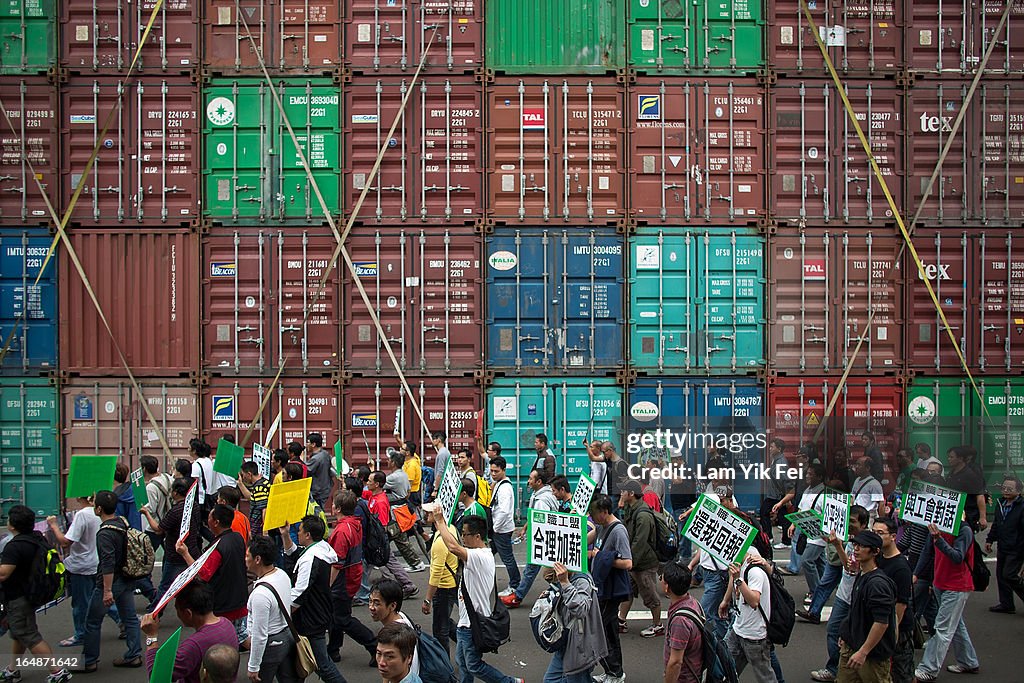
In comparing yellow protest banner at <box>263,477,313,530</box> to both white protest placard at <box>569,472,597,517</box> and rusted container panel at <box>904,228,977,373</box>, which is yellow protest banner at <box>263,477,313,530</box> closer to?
white protest placard at <box>569,472,597,517</box>

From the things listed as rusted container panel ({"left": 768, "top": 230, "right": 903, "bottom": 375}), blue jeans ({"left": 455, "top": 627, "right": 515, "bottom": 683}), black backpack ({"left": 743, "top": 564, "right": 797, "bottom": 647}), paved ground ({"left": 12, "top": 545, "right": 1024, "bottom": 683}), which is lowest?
paved ground ({"left": 12, "top": 545, "right": 1024, "bottom": 683})

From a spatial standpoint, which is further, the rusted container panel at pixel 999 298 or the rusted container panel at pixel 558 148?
the rusted container panel at pixel 999 298

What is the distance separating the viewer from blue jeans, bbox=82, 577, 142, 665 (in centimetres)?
895

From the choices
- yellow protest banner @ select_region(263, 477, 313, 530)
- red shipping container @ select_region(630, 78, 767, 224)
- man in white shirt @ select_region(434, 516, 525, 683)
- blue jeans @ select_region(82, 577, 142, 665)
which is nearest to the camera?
man in white shirt @ select_region(434, 516, 525, 683)

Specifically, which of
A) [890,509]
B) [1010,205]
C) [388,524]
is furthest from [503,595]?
[1010,205]

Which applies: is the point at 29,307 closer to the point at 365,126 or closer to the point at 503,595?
the point at 365,126

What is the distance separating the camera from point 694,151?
16.3m

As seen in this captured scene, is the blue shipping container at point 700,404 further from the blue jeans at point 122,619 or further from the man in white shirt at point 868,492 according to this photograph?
the blue jeans at point 122,619

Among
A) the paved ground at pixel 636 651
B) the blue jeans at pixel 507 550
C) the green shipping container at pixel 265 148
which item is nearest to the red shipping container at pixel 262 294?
the green shipping container at pixel 265 148

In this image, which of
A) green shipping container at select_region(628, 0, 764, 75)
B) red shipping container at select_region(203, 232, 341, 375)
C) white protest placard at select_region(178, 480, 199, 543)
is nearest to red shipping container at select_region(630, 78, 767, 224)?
green shipping container at select_region(628, 0, 764, 75)

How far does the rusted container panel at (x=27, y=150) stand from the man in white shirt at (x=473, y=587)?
442 inches

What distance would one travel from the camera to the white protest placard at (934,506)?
8.72 meters

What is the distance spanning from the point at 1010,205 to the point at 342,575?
43.3 feet

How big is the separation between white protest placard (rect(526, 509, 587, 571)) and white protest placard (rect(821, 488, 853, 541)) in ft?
7.83
